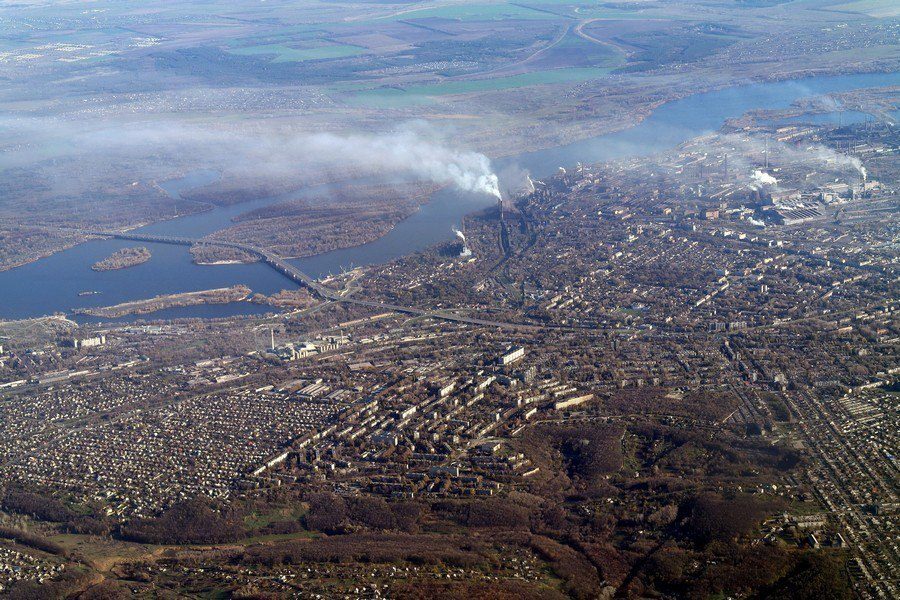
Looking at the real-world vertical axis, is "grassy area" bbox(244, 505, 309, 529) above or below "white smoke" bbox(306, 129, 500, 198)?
below

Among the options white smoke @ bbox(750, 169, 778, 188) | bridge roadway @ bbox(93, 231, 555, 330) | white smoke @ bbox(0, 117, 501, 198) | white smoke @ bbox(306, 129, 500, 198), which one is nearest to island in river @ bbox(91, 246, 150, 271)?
bridge roadway @ bbox(93, 231, 555, 330)

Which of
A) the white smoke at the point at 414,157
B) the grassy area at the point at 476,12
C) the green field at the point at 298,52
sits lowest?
the white smoke at the point at 414,157

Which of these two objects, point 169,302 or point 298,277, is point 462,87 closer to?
point 298,277

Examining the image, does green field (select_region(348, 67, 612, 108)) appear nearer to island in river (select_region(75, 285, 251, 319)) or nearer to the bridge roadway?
the bridge roadway

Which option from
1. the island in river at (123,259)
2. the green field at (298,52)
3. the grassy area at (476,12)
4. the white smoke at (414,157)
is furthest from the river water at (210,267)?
the grassy area at (476,12)

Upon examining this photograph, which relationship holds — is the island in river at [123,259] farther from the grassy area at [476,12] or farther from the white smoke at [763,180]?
the grassy area at [476,12]
